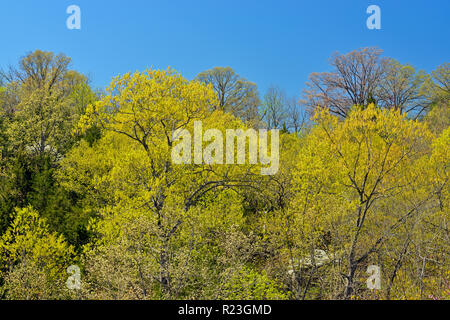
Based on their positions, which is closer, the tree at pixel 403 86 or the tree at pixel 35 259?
the tree at pixel 35 259

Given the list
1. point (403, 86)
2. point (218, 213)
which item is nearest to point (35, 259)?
point (218, 213)

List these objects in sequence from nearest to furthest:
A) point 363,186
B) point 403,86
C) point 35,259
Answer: point 363,186, point 35,259, point 403,86

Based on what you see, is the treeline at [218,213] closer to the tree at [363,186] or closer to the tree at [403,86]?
the tree at [363,186]

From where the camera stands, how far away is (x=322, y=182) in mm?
19047

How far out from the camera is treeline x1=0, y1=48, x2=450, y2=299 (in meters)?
13.3

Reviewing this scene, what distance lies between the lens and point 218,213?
834 inches

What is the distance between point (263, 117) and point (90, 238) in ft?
125

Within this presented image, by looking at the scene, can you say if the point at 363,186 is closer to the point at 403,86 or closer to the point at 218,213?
the point at 218,213

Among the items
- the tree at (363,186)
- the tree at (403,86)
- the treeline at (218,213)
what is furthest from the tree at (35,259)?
the tree at (403,86)

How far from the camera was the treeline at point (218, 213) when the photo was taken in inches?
525

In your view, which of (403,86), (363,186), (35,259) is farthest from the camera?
(403,86)

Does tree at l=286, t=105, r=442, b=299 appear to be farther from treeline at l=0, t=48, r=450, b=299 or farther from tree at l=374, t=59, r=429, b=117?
tree at l=374, t=59, r=429, b=117
